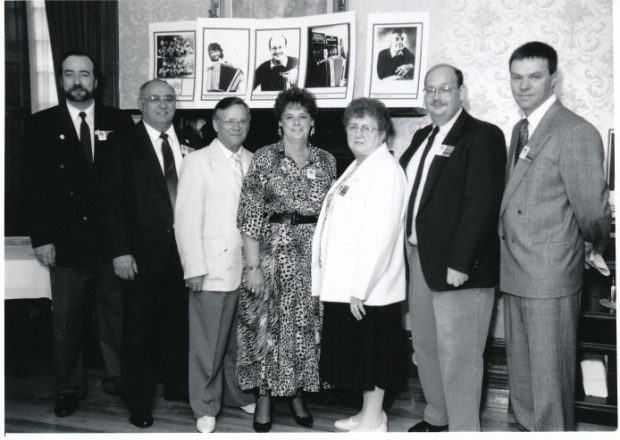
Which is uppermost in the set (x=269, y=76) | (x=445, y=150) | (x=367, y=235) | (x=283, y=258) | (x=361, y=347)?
(x=269, y=76)

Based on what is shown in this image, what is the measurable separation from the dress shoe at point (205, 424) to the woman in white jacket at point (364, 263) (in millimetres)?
636

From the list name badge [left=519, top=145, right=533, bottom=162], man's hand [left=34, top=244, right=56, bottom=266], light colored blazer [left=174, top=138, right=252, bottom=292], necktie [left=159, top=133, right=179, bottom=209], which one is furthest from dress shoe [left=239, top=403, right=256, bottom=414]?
name badge [left=519, top=145, right=533, bottom=162]

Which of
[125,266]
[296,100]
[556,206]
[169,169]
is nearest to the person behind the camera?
[556,206]

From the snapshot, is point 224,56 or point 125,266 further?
point 224,56

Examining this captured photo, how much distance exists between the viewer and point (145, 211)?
9.21 ft

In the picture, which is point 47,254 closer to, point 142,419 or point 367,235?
point 142,419

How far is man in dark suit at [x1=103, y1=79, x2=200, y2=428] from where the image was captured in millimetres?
2787

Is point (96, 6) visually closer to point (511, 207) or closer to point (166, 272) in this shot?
point (166, 272)

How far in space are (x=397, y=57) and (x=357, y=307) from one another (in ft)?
5.32

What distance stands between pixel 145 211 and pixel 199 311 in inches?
22.1

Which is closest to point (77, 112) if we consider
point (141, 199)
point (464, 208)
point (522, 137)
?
point (141, 199)

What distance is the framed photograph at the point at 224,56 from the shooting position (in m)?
3.60

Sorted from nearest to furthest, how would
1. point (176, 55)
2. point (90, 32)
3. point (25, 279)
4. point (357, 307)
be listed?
point (357, 307)
point (25, 279)
point (176, 55)
point (90, 32)

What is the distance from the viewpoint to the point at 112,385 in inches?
129
